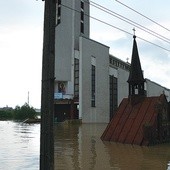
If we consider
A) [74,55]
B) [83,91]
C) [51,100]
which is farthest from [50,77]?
[74,55]

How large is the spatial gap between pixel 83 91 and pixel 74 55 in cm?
872

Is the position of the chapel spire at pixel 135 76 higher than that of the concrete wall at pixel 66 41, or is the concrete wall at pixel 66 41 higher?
the concrete wall at pixel 66 41

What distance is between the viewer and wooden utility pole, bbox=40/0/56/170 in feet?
18.9

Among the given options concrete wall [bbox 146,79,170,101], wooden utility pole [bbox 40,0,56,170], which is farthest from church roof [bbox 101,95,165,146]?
concrete wall [bbox 146,79,170,101]

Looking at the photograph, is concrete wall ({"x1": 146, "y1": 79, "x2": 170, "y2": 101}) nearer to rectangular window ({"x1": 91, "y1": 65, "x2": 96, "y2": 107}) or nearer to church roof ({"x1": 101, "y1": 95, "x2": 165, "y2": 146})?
rectangular window ({"x1": 91, "y1": 65, "x2": 96, "y2": 107})

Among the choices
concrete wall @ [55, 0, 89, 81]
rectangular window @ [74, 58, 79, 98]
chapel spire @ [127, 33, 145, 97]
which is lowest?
chapel spire @ [127, 33, 145, 97]

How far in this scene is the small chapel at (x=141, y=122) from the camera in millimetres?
20344

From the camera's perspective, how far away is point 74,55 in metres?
69.2

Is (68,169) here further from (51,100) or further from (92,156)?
(51,100)

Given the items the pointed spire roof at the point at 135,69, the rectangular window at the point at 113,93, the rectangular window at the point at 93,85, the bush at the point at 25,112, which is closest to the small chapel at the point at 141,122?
the pointed spire roof at the point at 135,69

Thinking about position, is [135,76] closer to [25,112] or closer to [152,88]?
[25,112]

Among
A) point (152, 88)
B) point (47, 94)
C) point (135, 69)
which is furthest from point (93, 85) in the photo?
point (47, 94)

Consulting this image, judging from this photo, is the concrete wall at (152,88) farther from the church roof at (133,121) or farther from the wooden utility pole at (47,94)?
the wooden utility pole at (47,94)

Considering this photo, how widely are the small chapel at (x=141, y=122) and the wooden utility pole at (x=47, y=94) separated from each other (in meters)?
14.5
